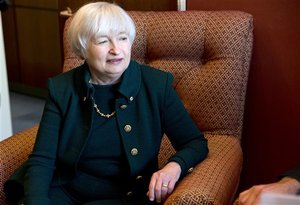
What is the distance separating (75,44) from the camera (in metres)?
1.59

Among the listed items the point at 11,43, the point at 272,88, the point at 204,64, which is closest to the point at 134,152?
the point at 204,64

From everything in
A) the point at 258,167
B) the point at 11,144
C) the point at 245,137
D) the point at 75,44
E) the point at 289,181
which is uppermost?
the point at 75,44

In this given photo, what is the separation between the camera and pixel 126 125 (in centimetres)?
158

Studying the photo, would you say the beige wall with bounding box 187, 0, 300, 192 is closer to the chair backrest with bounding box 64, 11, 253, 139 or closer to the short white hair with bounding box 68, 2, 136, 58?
the chair backrest with bounding box 64, 11, 253, 139

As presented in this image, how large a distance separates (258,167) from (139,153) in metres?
0.84

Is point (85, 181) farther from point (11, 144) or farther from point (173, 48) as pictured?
point (173, 48)

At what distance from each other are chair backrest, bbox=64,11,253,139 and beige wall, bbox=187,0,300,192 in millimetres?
101

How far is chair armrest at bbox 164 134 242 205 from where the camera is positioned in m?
1.33

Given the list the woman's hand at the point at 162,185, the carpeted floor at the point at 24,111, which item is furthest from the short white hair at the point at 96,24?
the carpeted floor at the point at 24,111

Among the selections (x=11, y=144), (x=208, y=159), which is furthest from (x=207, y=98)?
(x=11, y=144)

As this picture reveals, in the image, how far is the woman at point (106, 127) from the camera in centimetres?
156

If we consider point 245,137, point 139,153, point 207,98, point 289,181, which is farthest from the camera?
point 245,137

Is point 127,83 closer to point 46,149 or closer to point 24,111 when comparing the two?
point 46,149

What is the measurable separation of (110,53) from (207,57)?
0.52m
